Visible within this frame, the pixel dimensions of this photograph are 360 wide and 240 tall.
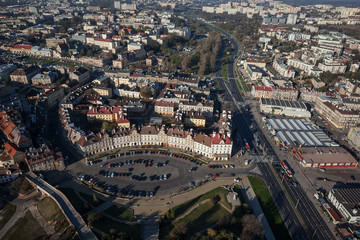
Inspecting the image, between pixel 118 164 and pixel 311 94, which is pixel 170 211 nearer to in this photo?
pixel 118 164

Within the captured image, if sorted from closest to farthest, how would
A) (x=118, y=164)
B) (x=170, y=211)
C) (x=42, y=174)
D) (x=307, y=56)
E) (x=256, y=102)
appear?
(x=170, y=211), (x=42, y=174), (x=118, y=164), (x=256, y=102), (x=307, y=56)

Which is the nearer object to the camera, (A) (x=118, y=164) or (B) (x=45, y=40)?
(A) (x=118, y=164)

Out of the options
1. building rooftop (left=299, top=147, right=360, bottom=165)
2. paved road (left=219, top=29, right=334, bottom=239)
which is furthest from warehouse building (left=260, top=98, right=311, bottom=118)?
paved road (left=219, top=29, right=334, bottom=239)

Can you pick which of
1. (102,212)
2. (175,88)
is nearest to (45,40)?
(175,88)

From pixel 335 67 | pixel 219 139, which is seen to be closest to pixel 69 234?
pixel 219 139

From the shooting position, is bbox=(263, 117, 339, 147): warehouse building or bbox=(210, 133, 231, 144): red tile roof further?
bbox=(263, 117, 339, 147): warehouse building

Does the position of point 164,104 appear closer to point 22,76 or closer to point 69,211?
point 69,211

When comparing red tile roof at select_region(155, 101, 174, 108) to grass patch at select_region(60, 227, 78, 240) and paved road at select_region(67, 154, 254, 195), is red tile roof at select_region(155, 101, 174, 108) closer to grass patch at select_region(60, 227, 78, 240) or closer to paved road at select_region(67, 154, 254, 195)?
paved road at select_region(67, 154, 254, 195)
